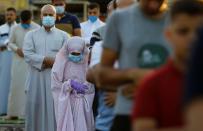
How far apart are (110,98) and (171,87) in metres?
2.62

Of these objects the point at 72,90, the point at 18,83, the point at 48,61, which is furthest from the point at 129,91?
the point at 18,83

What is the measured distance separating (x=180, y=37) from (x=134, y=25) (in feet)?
4.00

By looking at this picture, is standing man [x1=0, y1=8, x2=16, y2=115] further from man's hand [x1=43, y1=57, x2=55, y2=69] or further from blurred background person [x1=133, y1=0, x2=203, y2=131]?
blurred background person [x1=133, y1=0, x2=203, y2=131]

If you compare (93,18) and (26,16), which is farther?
(26,16)

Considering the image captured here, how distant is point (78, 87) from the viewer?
8.20 metres

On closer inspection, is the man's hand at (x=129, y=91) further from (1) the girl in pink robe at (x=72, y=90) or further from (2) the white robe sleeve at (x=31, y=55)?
(2) the white robe sleeve at (x=31, y=55)

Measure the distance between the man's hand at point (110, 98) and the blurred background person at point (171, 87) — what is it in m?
2.42

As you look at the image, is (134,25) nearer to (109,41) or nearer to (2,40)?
(109,41)

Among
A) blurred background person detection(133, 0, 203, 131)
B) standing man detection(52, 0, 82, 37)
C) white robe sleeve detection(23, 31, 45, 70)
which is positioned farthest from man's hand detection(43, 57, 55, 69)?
blurred background person detection(133, 0, 203, 131)

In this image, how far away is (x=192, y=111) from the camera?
197 centimetres

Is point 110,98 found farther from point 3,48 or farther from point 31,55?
point 3,48

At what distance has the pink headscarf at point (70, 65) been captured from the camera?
8234mm

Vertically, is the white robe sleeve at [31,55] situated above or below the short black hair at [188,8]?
below

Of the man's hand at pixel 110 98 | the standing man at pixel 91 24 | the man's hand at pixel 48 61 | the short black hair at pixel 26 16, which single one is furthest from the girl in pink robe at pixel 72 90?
the short black hair at pixel 26 16
